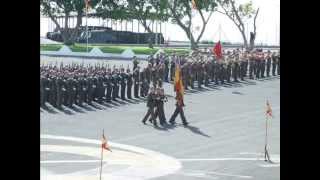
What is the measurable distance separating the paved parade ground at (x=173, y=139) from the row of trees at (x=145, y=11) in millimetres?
433

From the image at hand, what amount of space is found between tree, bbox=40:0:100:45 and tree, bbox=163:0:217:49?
20.1 inches

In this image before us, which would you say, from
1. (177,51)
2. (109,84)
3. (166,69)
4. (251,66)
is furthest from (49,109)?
(251,66)

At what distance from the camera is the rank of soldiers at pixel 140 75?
3338mm

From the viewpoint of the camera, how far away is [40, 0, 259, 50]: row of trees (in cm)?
308

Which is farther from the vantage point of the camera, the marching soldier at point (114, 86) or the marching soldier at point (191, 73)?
the marching soldier at point (114, 86)

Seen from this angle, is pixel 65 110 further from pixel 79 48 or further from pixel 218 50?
pixel 218 50

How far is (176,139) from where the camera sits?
3.32m

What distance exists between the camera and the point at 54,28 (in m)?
3.19

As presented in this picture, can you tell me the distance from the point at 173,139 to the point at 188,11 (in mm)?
868

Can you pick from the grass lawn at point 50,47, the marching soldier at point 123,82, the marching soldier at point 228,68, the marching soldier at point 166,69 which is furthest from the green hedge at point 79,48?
the marching soldier at point 228,68

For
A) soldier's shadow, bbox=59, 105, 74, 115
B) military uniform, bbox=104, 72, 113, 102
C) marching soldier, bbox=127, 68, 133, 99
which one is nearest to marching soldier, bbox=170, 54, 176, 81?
marching soldier, bbox=127, 68, 133, 99

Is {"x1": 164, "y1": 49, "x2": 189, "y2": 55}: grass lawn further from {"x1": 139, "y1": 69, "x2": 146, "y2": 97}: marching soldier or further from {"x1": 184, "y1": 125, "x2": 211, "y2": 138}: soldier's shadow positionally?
{"x1": 184, "y1": 125, "x2": 211, "y2": 138}: soldier's shadow

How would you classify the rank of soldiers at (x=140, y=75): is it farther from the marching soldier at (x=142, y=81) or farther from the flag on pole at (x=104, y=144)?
the flag on pole at (x=104, y=144)
